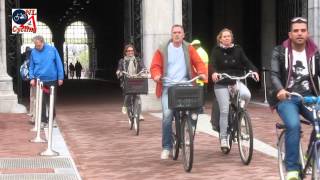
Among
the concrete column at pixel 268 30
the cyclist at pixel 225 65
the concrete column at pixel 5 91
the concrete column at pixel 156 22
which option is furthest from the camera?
the concrete column at pixel 268 30

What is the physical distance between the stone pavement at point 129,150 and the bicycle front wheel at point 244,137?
0.42 feet

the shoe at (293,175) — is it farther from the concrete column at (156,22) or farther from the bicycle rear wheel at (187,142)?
the concrete column at (156,22)

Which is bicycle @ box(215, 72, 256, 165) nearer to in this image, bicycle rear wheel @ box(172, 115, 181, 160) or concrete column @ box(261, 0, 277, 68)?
bicycle rear wheel @ box(172, 115, 181, 160)

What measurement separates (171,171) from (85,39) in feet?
206

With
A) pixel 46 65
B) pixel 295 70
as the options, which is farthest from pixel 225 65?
pixel 46 65

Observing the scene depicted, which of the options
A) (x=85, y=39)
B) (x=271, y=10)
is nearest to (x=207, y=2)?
(x=271, y=10)

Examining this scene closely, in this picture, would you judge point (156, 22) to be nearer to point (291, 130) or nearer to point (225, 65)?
point (225, 65)

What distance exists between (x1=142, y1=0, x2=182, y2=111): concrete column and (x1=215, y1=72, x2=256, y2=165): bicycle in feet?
27.0

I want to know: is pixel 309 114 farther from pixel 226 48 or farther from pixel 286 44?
pixel 226 48

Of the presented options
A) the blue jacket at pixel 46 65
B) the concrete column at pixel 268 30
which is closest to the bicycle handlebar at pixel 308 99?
the blue jacket at pixel 46 65

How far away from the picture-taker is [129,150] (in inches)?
400

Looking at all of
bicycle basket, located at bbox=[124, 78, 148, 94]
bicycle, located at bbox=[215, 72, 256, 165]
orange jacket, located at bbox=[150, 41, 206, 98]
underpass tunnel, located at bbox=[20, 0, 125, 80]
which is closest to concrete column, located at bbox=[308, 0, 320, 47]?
bicycle basket, located at bbox=[124, 78, 148, 94]

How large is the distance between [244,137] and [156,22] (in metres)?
9.31

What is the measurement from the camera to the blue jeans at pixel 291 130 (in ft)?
19.4
